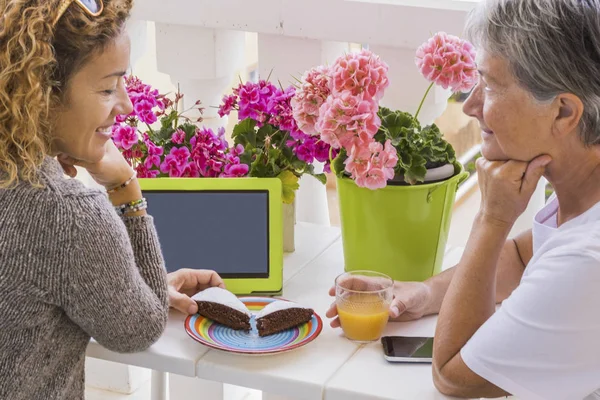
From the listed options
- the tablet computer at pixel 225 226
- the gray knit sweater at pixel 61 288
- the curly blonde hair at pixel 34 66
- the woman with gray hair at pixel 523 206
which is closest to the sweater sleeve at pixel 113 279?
the gray knit sweater at pixel 61 288

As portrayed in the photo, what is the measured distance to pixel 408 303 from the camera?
5.31 ft

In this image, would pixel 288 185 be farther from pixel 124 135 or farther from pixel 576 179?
pixel 576 179

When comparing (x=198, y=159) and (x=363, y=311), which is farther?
(x=198, y=159)

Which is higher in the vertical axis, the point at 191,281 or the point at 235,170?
the point at 235,170

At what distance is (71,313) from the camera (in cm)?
138

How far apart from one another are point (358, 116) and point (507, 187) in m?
0.30

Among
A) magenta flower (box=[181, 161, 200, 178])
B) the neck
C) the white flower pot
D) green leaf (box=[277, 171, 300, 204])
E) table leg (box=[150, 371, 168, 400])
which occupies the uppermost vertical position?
the neck

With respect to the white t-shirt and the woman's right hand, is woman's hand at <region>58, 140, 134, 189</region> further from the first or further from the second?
the white t-shirt

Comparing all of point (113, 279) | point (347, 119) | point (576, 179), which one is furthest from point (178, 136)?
point (576, 179)

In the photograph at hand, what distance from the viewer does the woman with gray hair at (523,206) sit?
4.21 ft

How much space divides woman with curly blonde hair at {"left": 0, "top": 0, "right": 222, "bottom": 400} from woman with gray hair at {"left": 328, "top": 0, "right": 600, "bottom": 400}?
1.66ft

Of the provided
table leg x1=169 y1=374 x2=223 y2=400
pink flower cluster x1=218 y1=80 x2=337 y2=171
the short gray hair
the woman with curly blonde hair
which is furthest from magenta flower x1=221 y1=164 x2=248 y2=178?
table leg x1=169 y1=374 x2=223 y2=400

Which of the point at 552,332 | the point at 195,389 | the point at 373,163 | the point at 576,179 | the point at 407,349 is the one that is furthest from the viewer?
the point at 195,389

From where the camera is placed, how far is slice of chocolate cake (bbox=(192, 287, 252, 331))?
1.60 meters
